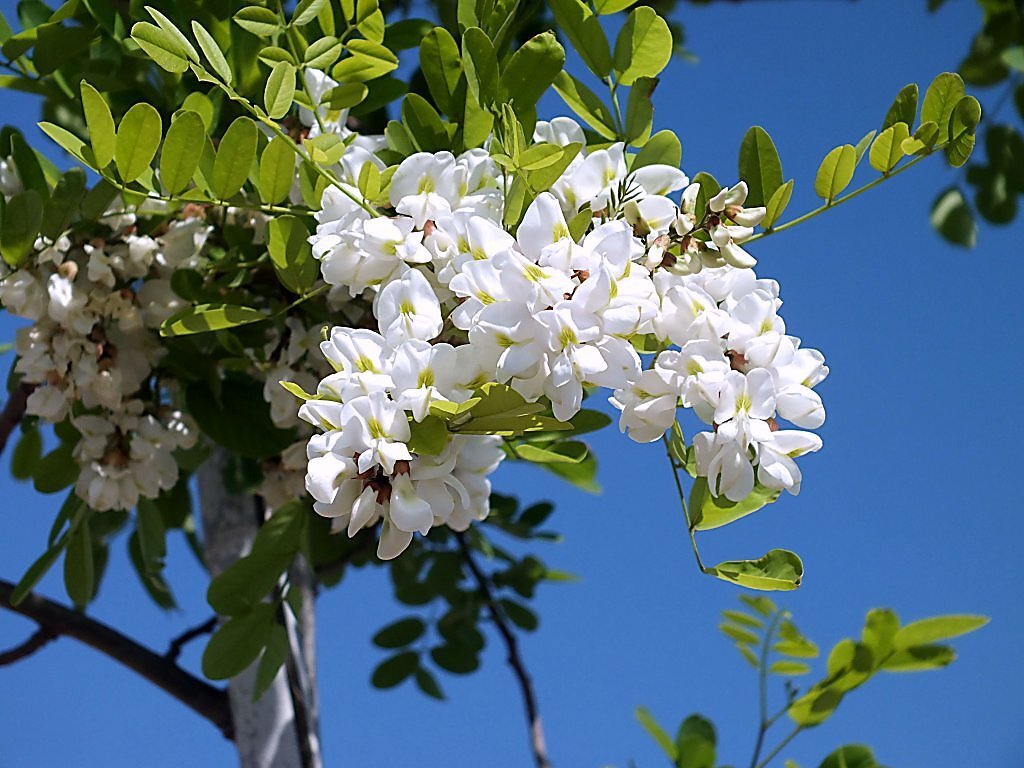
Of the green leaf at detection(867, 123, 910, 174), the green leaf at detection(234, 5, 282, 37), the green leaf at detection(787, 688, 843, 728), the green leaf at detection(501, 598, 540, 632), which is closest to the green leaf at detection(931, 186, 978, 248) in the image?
the green leaf at detection(501, 598, 540, 632)

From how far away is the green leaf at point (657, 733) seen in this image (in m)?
0.82

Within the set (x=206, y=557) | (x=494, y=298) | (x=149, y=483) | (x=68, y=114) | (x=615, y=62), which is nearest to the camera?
(x=494, y=298)

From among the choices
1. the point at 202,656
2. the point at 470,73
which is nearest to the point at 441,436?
the point at 470,73

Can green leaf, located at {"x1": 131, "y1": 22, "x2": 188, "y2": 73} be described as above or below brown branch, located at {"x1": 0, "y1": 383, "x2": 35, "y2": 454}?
below

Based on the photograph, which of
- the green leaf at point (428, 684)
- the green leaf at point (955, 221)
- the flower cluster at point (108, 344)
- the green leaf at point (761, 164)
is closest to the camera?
the green leaf at point (761, 164)

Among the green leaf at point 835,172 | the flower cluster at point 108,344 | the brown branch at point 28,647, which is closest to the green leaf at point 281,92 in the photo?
the flower cluster at point 108,344

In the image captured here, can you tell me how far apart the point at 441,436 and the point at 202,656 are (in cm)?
28

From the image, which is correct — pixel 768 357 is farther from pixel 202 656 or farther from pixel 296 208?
pixel 202 656

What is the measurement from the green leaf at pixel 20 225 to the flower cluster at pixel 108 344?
0.8 inches

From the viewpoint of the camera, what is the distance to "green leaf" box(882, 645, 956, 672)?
0.69 m

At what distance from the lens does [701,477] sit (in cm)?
45

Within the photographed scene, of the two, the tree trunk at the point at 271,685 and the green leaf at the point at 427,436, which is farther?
the tree trunk at the point at 271,685

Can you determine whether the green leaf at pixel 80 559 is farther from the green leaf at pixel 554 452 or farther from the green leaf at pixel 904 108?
the green leaf at pixel 904 108

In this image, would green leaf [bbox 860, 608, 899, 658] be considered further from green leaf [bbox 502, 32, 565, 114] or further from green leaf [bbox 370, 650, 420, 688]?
green leaf [bbox 370, 650, 420, 688]
